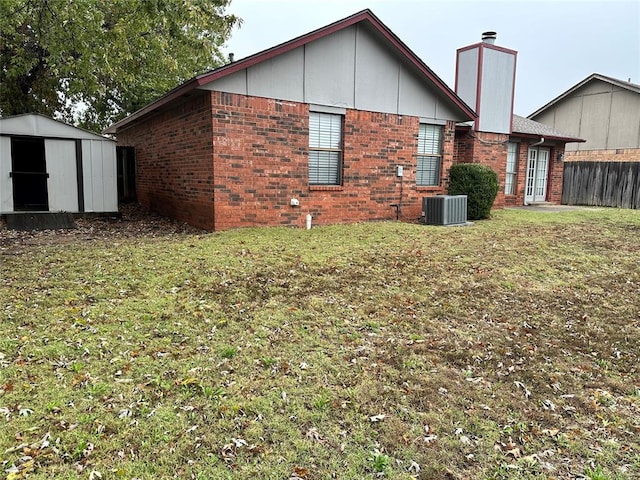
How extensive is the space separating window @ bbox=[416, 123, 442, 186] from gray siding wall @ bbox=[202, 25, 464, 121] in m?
0.41

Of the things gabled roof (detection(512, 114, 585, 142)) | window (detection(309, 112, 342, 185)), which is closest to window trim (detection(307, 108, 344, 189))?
window (detection(309, 112, 342, 185))

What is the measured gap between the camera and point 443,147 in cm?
1204

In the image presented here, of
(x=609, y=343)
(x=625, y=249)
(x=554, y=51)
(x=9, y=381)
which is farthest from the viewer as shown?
(x=554, y=51)

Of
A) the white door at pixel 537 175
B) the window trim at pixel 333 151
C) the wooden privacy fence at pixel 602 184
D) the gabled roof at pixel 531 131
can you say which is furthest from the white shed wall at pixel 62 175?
the wooden privacy fence at pixel 602 184

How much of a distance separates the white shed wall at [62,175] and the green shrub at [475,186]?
9481 millimetres

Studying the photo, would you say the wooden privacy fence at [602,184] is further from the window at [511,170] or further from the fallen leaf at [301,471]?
the fallen leaf at [301,471]

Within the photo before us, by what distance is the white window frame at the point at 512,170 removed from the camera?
52.4 feet

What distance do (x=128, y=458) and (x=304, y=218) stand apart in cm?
758

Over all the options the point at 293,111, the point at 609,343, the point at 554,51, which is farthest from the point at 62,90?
the point at 554,51

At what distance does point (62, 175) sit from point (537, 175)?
53.0 feet

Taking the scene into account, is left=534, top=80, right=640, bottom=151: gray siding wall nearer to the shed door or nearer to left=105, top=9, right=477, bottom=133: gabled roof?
left=105, top=9, right=477, bottom=133: gabled roof

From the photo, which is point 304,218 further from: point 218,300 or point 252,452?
point 252,452

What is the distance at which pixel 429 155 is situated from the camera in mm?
11891

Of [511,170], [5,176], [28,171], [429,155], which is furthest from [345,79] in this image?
[511,170]
